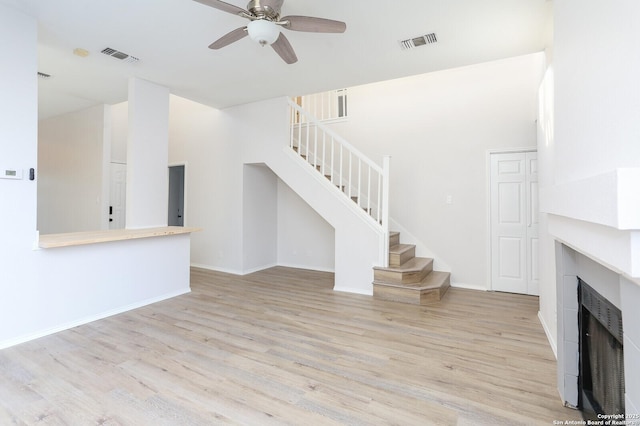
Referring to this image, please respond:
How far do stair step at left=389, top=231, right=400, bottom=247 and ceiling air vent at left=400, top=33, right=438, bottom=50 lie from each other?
2508 millimetres

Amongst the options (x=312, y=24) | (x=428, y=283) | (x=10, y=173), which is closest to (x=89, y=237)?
(x=10, y=173)

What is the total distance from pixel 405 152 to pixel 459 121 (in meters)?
0.89

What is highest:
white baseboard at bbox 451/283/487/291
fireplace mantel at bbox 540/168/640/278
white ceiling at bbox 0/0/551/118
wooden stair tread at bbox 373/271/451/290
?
white ceiling at bbox 0/0/551/118

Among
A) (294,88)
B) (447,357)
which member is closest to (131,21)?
(294,88)

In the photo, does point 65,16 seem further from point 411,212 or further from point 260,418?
point 411,212

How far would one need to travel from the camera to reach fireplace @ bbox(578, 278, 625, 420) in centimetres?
127

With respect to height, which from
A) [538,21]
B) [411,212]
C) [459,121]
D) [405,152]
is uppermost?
[538,21]

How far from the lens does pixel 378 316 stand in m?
3.33

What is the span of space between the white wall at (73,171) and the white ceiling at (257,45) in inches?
38.6

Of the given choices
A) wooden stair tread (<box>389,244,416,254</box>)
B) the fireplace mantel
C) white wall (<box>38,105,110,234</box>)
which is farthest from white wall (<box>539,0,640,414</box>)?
white wall (<box>38,105,110,234</box>)

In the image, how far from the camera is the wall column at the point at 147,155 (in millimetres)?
3988

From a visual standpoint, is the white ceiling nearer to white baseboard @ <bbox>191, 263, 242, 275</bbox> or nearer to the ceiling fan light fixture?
the ceiling fan light fixture

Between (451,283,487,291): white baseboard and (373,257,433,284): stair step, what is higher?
(373,257,433,284): stair step

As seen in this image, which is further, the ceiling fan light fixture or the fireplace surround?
the ceiling fan light fixture
